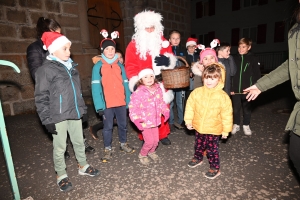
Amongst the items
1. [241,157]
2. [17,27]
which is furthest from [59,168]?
[17,27]

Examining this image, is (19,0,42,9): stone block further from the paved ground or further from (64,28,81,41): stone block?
the paved ground

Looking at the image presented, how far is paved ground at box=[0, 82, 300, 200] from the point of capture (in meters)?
2.57

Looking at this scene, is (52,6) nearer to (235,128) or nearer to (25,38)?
(25,38)

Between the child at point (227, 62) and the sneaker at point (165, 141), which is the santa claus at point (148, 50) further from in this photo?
the child at point (227, 62)

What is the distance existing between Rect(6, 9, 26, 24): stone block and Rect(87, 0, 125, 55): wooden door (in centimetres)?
216

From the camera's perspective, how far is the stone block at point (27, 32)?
5824 millimetres

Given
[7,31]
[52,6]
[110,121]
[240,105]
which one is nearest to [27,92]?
[7,31]

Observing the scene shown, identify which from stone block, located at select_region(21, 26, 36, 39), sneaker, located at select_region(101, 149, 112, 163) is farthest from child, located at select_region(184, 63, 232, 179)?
stone block, located at select_region(21, 26, 36, 39)

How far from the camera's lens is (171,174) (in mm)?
2967

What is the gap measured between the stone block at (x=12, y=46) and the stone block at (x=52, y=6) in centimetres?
124

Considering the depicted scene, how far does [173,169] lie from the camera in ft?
10.2

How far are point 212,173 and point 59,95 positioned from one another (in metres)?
2.28

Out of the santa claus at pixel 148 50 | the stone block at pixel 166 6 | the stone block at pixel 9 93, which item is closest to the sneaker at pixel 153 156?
the santa claus at pixel 148 50

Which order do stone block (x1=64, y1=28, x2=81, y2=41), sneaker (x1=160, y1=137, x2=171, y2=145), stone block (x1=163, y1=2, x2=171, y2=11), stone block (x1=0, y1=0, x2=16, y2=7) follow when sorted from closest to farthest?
sneaker (x1=160, y1=137, x2=171, y2=145) → stone block (x1=0, y1=0, x2=16, y2=7) → stone block (x1=64, y1=28, x2=81, y2=41) → stone block (x1=163, y1=2, x2=171, y2=11)
